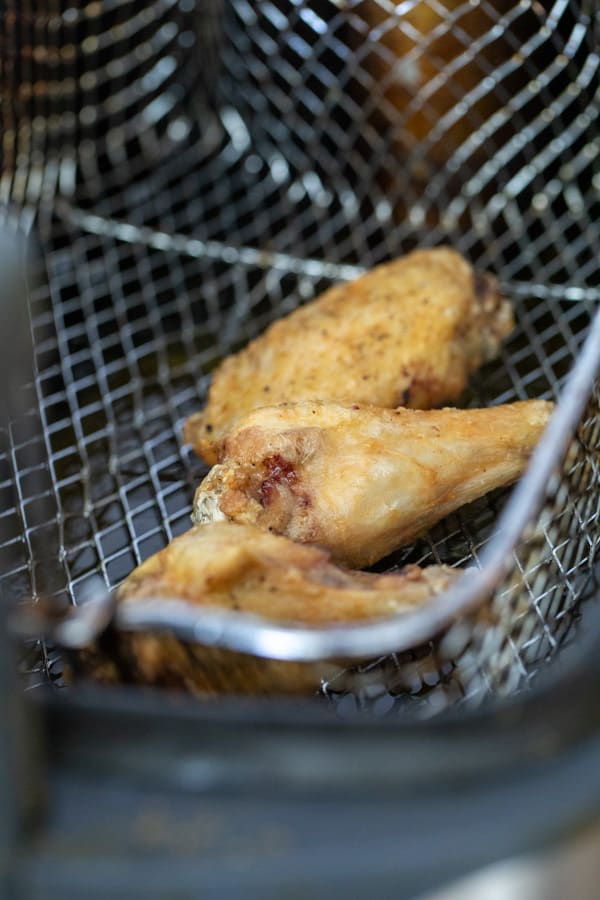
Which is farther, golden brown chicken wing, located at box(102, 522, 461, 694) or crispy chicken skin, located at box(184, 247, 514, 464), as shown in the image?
crispy chicken skin, located at box(184, 247, 514, 464)

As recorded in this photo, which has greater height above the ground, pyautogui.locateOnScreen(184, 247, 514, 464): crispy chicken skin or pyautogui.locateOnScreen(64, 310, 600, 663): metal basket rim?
pyautogui.locateOnScreen(64, 310, 600, 663): metal basket rim

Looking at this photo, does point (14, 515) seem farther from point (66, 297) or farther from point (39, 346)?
point (66, 297)

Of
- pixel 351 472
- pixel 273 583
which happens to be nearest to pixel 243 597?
pixel 273 583

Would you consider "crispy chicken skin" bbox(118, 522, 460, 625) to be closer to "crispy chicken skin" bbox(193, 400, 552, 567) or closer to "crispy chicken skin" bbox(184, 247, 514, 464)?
"crispy chicken skin" bbox(193, 400, 552, 567)

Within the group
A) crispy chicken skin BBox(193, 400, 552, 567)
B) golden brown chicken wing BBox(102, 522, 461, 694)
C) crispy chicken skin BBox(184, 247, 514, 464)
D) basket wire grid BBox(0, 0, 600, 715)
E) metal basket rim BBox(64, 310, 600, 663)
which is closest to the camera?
metal basket rim BBox(64, 310, 600, 663)

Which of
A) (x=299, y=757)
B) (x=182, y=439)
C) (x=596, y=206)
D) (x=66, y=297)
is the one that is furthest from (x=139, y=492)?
(x=596, y=206)

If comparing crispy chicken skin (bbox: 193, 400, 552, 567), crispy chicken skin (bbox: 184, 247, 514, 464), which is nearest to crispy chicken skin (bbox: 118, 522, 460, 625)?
crispy chicken skin (bbox: 193, 400, 552, 567)

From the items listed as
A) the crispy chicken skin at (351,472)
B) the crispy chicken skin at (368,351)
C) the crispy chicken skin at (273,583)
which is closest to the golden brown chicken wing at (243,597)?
the crispy chicken skin at (273,583)
